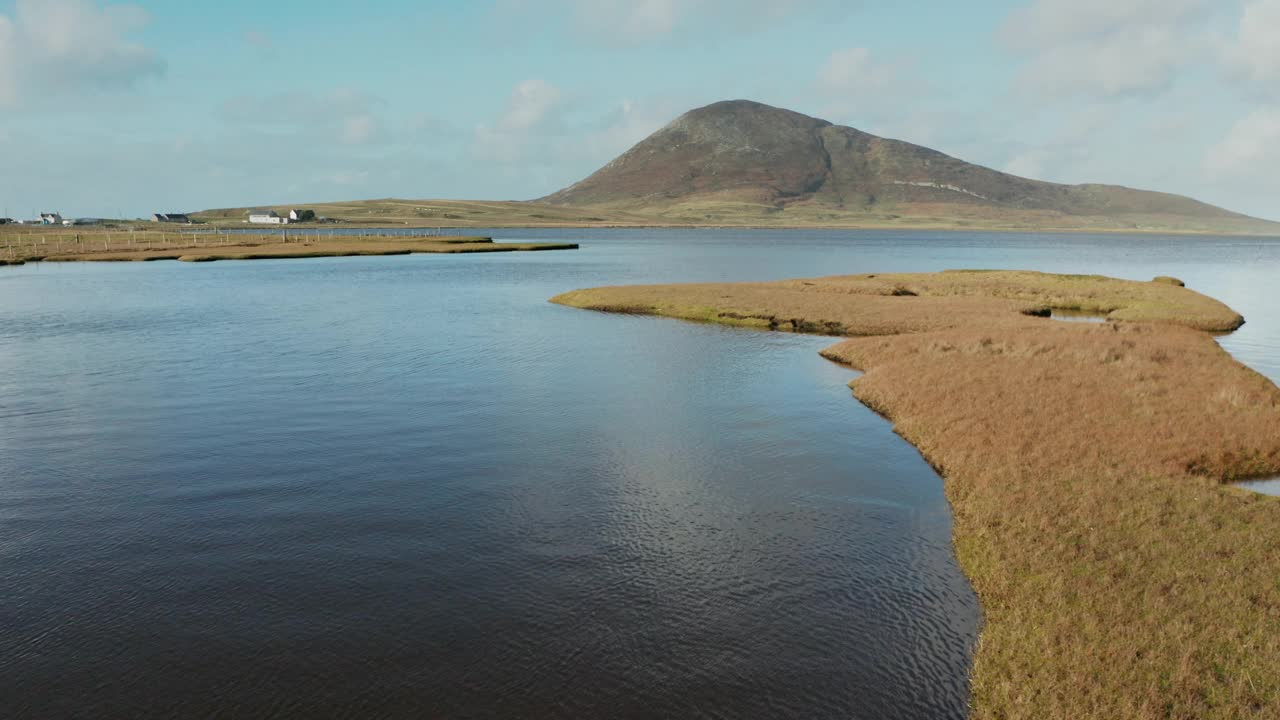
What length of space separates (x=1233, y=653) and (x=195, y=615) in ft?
67.0

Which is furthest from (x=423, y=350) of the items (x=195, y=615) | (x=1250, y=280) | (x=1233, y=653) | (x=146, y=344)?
(x=1250, y=280)

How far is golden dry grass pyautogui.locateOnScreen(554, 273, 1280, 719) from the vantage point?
13.8m

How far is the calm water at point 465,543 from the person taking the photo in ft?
48.5

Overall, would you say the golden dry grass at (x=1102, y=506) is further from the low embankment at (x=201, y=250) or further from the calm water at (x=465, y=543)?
the low embankment at (x=201, y=250)

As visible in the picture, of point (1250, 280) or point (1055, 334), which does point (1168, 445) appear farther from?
point (1250, 280)

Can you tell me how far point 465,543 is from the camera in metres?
20.9

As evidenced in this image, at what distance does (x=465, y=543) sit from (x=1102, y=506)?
17.2 meters

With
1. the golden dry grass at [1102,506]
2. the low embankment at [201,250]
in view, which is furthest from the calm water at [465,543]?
the low embankment at [201,250]

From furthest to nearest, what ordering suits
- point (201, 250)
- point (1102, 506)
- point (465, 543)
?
1. point (201, 250)
2. point (1102, 506)
3. point (465, 543)

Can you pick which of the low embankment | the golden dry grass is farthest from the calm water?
the low embankment

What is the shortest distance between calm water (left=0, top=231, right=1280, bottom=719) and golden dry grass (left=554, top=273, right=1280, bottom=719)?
1424 mm

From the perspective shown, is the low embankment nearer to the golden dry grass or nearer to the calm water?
the calm water

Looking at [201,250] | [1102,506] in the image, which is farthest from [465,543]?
[201,250]

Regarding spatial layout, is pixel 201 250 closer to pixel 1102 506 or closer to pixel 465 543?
pixel 465 543
